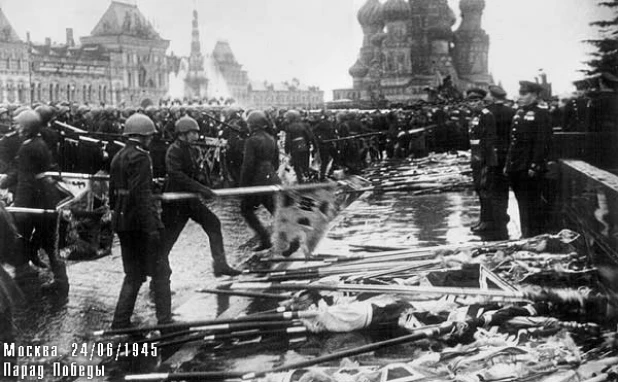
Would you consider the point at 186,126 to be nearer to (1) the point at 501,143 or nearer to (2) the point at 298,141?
(1) the point at 501,143

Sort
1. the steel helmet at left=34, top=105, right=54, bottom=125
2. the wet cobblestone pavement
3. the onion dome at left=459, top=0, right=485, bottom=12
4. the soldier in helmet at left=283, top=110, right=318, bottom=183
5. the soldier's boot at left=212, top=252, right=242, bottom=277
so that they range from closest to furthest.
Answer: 1. the wet cobblestone pavement
2. the soldier's boot at left=212, top=252, right=242, bottom=277
3. the steel helmet at left=34, top=105, right=54, bottom=125
4. the soldier in helmet at left=283, top=110, right=318, bottom=183
5. the onion dome at left=459, top=0, right=485, bottom=12

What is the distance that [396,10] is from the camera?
61.5 m

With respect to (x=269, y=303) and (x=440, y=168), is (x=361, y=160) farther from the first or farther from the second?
(x=269, y=303)

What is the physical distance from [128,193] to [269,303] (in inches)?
60.4

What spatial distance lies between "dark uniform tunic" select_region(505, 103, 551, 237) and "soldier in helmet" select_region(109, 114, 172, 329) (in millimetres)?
4424

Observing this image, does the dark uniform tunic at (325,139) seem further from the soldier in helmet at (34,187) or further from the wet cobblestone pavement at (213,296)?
the soldier in helmet at (34,187)

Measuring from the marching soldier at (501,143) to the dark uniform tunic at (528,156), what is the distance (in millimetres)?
531

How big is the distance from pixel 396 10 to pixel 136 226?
5703cm

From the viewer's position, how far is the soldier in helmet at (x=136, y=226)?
6.77 meters

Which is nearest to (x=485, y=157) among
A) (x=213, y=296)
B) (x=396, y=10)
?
(x=213, y=296)

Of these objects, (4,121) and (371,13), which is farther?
(371,13)

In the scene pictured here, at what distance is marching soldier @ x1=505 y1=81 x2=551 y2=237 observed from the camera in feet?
30.3

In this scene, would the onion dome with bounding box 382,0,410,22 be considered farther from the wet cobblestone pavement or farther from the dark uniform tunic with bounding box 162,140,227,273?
the dark uniform tunic with bounding box 162,140,227,273

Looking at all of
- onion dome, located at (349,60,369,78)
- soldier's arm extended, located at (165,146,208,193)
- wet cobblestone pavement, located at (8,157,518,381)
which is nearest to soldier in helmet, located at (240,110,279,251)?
wet cobblestone pavement, located at (8,157,518,381)
